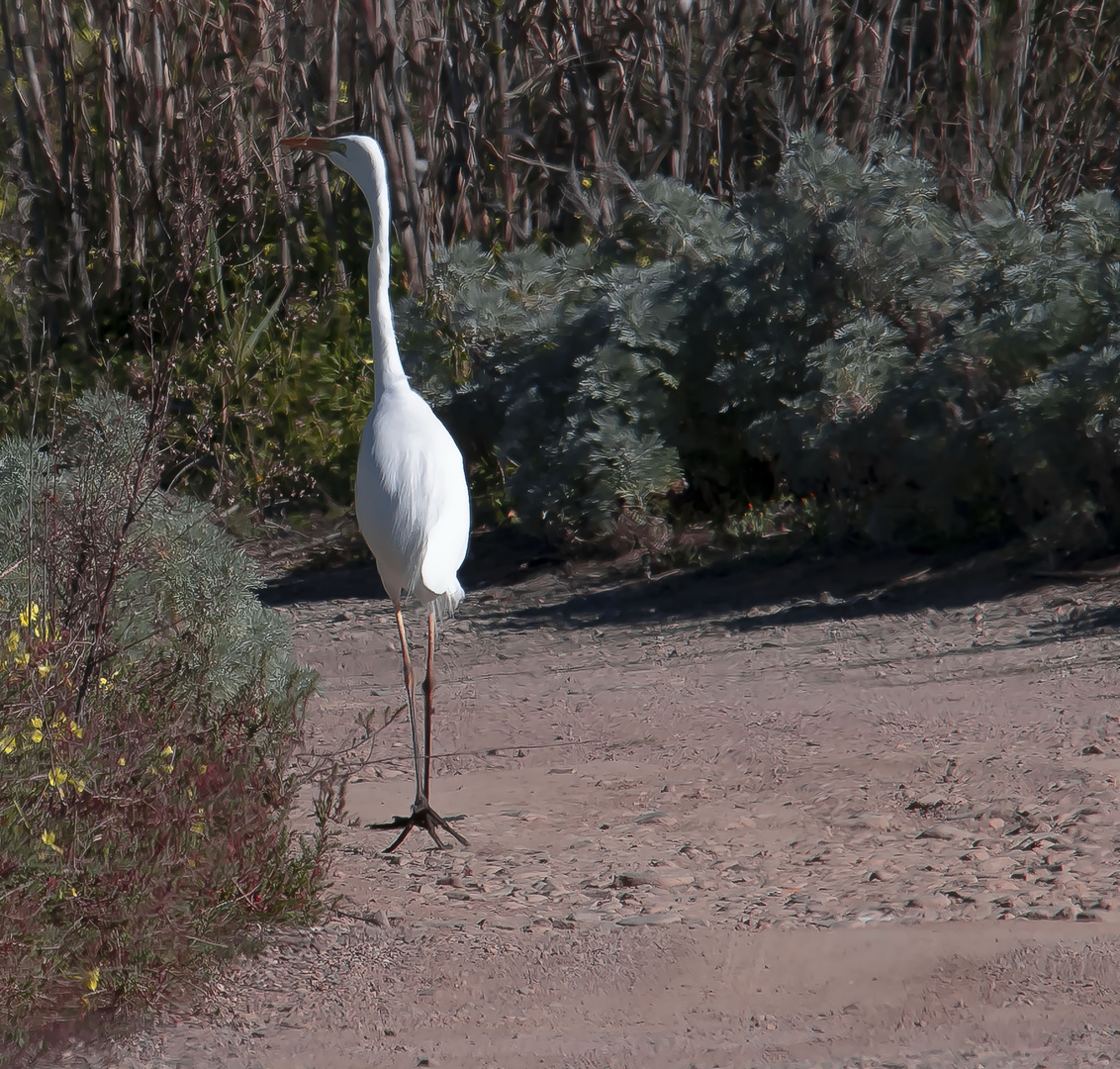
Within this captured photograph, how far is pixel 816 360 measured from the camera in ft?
25.7

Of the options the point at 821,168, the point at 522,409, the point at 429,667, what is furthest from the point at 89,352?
the point at 429,667

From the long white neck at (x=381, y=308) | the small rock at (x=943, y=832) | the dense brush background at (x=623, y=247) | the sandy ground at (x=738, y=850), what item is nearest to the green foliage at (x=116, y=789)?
the sandy ground at (x=738, y=850)

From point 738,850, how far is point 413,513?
1.57m

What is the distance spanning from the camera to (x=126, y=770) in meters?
3.72

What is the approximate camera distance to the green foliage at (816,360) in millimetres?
7207

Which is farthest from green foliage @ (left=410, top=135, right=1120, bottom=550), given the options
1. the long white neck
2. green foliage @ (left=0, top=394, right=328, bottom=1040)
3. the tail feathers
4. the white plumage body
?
green foliage @ (left=0, top=394, right=328, bottom=1040)

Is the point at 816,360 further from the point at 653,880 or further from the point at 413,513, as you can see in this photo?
the point at 653,880

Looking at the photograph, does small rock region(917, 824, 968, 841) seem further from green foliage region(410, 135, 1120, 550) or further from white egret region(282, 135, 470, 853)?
green foliage region(410, 135, 1120, 550)

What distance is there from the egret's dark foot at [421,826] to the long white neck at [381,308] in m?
1.64

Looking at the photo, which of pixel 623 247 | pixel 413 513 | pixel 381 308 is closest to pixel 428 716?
pixel 413 513

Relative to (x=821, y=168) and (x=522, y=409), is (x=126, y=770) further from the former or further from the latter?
(x=821, y=168)

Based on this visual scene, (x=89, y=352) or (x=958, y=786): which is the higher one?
(x=89, y=352)

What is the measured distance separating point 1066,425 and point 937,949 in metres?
3.95

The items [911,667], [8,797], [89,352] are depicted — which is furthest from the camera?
[89,352]
